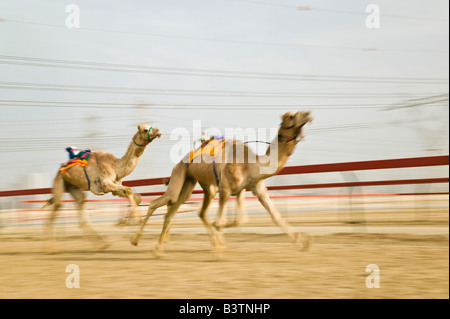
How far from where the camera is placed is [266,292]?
412cm

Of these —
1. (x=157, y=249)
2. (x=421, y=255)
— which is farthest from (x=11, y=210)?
(x=421, y=255)

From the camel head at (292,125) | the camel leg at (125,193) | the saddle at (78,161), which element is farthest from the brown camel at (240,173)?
the saddle at (78,161)

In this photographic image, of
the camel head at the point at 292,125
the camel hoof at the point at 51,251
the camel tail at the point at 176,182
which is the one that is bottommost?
the camel hoof at the point at 51,251

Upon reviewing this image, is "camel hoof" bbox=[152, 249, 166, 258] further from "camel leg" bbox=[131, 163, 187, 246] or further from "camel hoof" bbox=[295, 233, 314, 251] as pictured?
"camel hoof" bbox=[295, 233, 314, 251]

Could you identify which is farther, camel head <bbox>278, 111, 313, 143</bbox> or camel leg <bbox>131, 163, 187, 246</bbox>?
camel leg <bbox>131, 163, 187, 246</bbox>

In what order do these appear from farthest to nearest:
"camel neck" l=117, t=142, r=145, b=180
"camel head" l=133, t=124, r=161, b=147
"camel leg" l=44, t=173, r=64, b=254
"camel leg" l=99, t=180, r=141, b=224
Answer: "camel leg" l=44, t=173, r=64, b=254
"camel neck" l=117, t=142, r=145, b=180
"camel head" l=133, t=124, r=161, b=147
"camel leg" l=99, t=180, r=141, b=224

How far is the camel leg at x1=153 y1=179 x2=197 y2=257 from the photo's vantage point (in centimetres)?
653

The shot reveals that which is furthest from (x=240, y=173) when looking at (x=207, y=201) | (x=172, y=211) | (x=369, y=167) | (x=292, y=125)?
(x=369, y=167)

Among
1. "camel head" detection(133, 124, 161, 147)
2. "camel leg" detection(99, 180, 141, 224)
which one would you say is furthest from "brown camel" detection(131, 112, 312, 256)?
"camel head" detection(133, 124, 161, 147)

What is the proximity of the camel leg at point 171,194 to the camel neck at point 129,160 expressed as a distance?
34.1 inches

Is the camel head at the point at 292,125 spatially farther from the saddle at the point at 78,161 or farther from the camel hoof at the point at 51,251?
the camel hoof at the point at 51,251

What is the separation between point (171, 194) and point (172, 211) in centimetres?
23

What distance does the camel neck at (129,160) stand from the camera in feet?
24.3

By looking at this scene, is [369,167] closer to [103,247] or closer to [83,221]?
[103,247]
